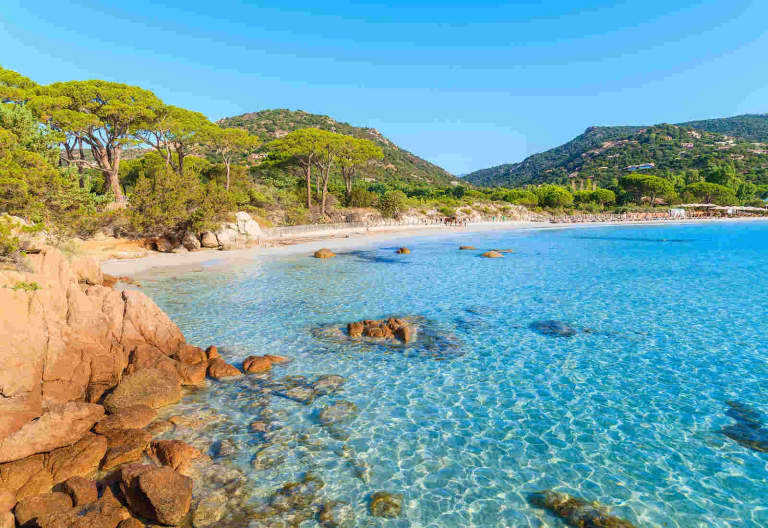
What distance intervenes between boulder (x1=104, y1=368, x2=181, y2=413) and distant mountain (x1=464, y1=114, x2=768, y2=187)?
424 feet

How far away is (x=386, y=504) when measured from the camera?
5.02 metres

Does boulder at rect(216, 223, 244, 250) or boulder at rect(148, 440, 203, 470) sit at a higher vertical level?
boulder at rect(216, 223, 244, 250)

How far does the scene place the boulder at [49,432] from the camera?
215 inches

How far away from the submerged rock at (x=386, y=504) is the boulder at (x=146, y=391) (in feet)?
15.2

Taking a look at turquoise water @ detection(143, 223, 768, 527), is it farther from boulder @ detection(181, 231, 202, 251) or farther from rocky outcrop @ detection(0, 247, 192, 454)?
boulder @ detection(181, 231, 202, 251)

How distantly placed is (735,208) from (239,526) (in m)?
87.1

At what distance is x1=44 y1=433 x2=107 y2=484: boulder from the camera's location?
209 inches

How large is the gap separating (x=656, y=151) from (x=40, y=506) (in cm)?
15683

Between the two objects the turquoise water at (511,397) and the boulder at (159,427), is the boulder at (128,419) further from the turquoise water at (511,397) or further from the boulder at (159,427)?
the turquoise water at (511,397)

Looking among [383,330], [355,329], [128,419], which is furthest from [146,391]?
[383,330]

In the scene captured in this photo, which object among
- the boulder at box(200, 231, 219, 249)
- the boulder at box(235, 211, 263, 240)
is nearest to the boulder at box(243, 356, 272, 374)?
the boulder at box(200, 231, 219, 249)

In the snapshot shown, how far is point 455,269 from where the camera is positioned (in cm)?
2325

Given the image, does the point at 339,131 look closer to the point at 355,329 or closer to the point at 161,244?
the point at 161,244


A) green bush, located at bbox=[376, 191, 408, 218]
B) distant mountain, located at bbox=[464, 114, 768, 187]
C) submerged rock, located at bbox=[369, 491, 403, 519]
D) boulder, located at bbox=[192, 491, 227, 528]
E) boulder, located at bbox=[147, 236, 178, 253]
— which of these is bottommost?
submerged rock, located at bbox=[369, 491, 403, 519]
